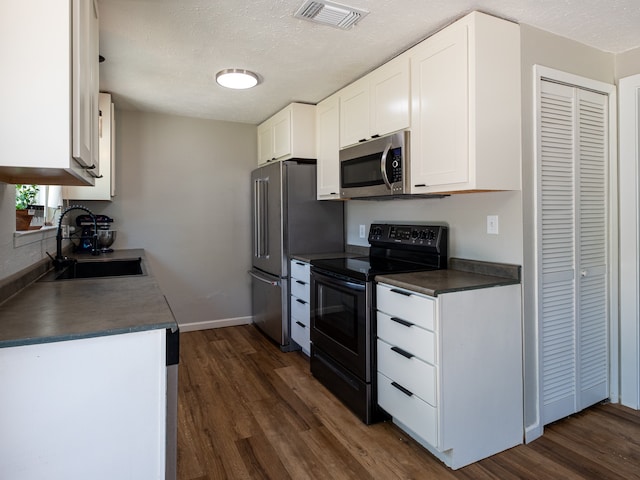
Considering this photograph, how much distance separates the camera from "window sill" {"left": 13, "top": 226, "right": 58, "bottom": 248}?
186 centimetres

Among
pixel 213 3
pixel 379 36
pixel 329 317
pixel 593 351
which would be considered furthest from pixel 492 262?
pixel 213 3

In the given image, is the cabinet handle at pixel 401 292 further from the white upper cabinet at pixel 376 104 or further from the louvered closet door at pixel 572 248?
the white upper cabinet at pixel 376 104

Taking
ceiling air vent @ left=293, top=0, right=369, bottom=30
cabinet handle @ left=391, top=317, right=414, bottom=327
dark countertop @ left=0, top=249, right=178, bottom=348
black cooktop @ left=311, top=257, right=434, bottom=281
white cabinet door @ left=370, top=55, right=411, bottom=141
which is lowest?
cabinet handle @ left=391, top=317, right=414, bottom=327

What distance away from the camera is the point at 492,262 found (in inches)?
86.4

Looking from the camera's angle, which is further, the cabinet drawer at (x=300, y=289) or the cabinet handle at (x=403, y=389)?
the cabinet drawer at (x=300, y=289)

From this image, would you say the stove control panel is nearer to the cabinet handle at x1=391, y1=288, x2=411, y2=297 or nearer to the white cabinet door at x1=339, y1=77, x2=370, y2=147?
the cabinet handle at x1=391, y1=288, x2=411, y2=297

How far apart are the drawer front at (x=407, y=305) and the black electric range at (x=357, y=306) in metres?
0.08

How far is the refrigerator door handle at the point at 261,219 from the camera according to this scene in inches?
148

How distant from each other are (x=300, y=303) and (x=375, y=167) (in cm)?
136

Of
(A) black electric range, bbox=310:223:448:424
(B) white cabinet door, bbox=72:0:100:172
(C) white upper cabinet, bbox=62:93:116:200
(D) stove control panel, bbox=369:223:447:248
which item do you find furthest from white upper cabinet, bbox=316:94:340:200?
(B) white cabinet door, bbox=72:0:100:172

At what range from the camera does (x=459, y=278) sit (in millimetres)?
2113

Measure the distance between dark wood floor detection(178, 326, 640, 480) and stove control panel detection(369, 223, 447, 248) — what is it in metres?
1.15

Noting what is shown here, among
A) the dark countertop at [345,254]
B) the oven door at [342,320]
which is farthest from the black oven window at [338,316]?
the dark countertop at [345,254]

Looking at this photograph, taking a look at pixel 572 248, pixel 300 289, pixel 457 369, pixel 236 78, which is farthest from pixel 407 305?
pixel 236 78
